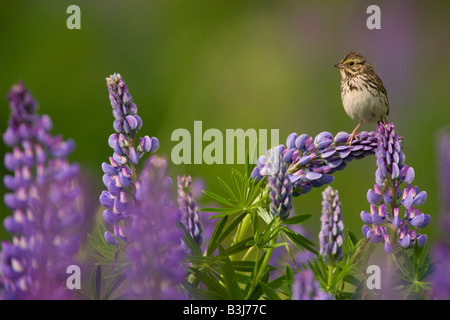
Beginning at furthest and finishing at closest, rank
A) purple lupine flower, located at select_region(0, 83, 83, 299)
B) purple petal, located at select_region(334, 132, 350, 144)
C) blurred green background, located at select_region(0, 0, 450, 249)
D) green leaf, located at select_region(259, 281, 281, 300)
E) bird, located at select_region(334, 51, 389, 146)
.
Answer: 1. blurred green background, located at select_region(0, 0, 450, 249)
2. bird, located at select_region(334, 51, 389, 146)
3. purple petal, located at select_region(334, 132, 350, 144)
4. green leaf, located at select_region(259, 281, 281, 300)
5. purple lupine flower, located at select_region(0, 83, 83, 299)

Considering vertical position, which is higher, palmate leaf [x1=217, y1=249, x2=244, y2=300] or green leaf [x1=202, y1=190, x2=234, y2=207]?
green leaf [x1=202, y1=190, x2=234, y2=207]

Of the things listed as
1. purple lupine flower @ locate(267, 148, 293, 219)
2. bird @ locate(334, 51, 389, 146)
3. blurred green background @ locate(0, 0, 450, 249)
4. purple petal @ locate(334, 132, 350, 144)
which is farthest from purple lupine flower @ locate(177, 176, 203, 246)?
blurred green background @ locate(0, 0, 450, 249)

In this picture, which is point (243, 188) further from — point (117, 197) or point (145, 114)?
point (145, 114)

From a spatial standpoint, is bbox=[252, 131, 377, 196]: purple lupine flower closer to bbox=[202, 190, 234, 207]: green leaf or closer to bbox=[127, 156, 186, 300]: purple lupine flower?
bbox=[202, 190, 234, 207]: green leaf

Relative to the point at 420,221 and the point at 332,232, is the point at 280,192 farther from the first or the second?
the point at 420,221
